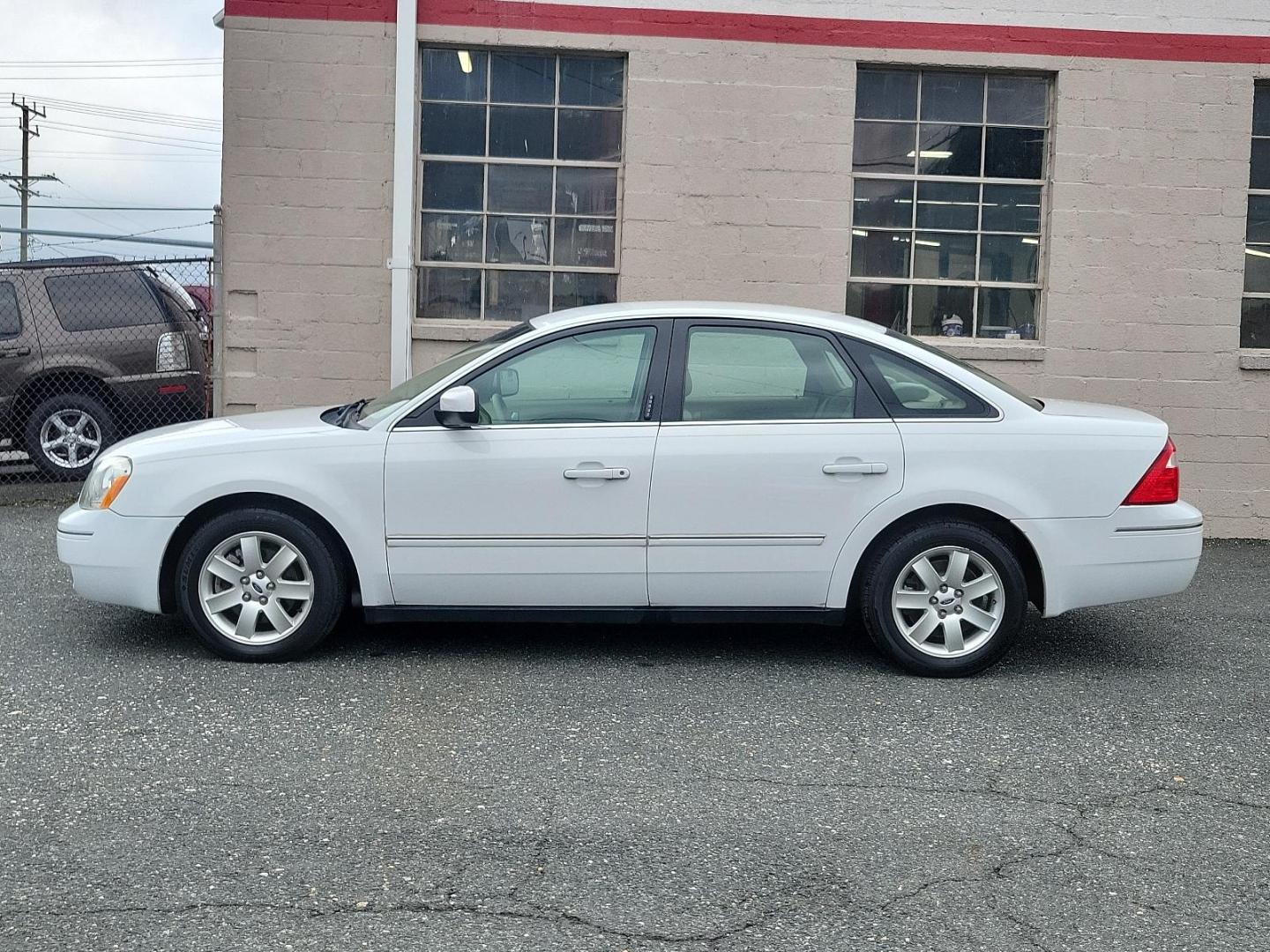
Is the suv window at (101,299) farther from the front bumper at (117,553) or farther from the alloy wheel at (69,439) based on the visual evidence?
the front bumper at (117,553)

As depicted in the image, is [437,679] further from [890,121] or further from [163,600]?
[890,121]

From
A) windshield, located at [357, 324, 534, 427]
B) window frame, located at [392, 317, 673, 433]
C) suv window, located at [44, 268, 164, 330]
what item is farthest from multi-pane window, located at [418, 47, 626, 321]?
window frame, located at [392, 317, 673, 433]

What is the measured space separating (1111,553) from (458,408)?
2.77m

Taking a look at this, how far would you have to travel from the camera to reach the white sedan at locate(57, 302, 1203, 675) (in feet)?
20.0

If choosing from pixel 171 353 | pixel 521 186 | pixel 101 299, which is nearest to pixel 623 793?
pixel 521 186

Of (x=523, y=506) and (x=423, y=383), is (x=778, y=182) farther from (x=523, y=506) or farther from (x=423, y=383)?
(x=523, y=506)

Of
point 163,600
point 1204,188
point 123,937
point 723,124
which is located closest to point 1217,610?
point 1204,188

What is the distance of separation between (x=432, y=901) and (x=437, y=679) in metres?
2.28

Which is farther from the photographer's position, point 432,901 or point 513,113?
point 513,113

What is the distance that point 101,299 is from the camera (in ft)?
39.4

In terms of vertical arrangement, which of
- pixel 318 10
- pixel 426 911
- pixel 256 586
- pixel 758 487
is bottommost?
pixel 426 911

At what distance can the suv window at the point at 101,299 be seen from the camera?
11977 millimetres

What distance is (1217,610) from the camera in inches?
311

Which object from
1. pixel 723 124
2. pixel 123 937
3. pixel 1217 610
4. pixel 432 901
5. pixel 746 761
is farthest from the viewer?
pixel 723 124
